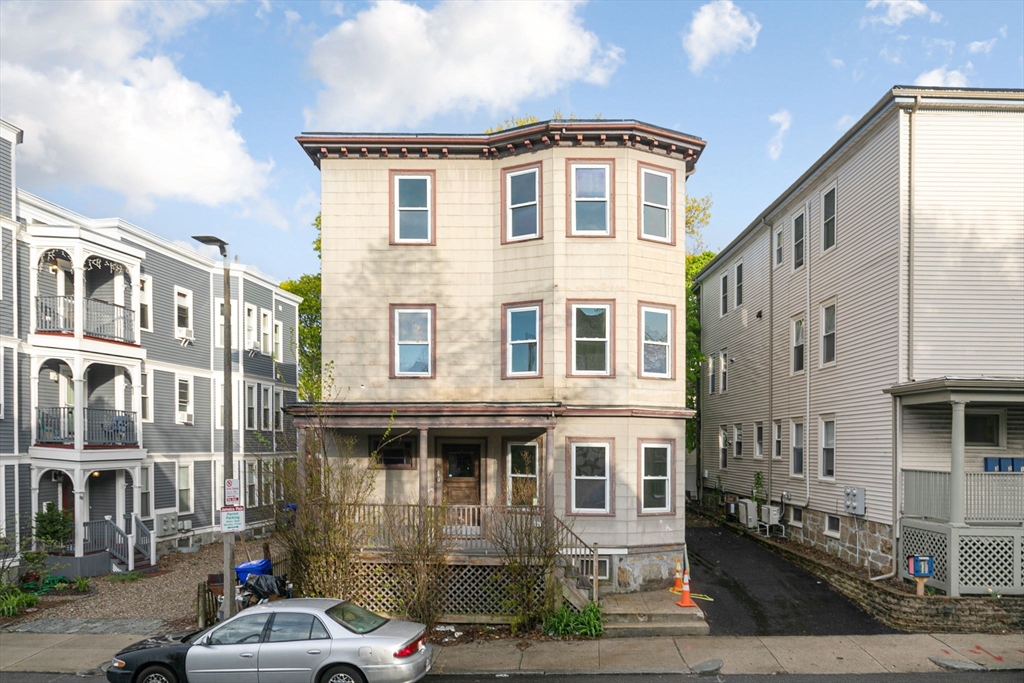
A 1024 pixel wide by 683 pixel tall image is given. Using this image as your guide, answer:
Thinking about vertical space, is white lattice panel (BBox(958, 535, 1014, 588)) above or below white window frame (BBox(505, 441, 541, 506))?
below

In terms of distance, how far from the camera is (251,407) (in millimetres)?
31172

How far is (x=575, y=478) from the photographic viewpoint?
17.5 meters

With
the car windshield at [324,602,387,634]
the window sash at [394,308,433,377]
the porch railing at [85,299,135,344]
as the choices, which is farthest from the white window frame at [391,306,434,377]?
the porch railing at [85,299,135,344]

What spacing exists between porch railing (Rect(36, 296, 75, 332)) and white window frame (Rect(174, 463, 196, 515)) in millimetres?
7080

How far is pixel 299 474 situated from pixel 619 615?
22.2 feet

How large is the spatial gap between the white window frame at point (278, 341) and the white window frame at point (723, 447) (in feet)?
61.0

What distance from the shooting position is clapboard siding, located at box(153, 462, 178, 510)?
25.8 m

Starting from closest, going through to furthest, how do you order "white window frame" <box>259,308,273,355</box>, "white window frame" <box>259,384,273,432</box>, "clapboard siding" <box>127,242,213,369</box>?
1. "clapboard siding" <box>127,242,213,369</box>
2. "white window frame" <box>259,308,273,355</box>
3. "white window frame" <box>259,384,273,432</box>

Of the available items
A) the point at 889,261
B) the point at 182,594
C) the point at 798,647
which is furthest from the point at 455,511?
the point at 889,261

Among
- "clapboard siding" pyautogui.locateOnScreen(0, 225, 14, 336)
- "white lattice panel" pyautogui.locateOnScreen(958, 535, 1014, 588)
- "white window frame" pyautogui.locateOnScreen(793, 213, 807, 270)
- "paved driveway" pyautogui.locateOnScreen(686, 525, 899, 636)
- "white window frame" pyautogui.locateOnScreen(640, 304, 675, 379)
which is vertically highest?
"white window frame" pyautogui.locateOnScreen(793, 213, 807, 270)

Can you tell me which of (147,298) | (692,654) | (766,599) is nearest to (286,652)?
(692,654)

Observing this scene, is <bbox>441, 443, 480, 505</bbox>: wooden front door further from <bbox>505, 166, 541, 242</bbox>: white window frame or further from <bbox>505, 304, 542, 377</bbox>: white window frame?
<bbox>505, 166, 541, 242</bbox>: white window frame

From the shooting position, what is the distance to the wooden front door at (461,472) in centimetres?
1877

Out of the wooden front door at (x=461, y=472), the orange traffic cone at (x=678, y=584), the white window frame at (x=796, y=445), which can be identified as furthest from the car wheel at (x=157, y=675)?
the white window frame at (x=796, y=445)
